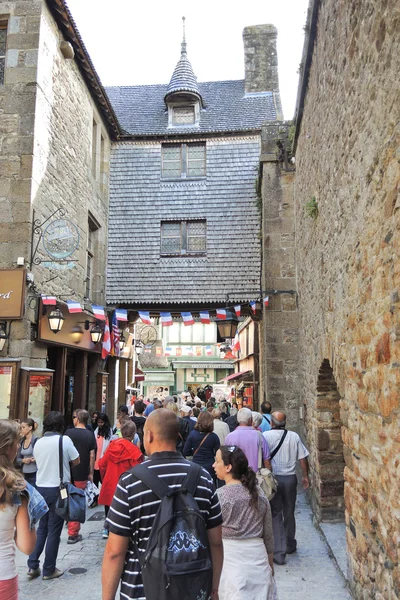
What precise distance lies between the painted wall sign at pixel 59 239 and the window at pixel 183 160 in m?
5.96

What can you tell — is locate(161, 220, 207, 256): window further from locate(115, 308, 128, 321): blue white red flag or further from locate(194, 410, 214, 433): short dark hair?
locate(194, 410, 214, 433): short dark hair

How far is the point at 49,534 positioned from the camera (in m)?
5.01

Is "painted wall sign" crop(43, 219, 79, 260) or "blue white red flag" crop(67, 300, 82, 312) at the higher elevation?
"painted wall sign" crop(43, 219, 79, 260)

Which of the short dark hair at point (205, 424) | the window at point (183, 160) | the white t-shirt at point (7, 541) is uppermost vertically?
the window at point (183, 160)

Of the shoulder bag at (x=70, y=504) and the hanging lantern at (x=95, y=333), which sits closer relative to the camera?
the shoulder bag at (x=70, y=504)

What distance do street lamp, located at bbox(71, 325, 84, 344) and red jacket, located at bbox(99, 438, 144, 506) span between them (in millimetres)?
4953

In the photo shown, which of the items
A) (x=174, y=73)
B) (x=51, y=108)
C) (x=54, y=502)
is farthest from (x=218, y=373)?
(x=54, y=502)

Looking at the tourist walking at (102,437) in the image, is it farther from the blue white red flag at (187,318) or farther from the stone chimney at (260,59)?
the stone chimney at (260,59)

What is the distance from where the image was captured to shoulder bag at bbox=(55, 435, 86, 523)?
4.94 metres

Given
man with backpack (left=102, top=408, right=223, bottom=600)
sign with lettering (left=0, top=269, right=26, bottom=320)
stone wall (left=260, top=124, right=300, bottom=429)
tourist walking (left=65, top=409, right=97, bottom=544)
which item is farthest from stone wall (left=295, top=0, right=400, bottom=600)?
sign with lettering (left=0, top=269, right=26, bottom=320)

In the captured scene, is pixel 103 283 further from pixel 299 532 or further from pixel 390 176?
pixel 390 176

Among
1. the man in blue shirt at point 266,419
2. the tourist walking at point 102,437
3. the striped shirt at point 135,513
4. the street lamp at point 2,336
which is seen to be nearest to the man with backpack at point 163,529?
the striped shirt at point 135,513

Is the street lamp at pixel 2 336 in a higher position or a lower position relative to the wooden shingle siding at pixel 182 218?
lower

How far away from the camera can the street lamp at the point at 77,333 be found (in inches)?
412
